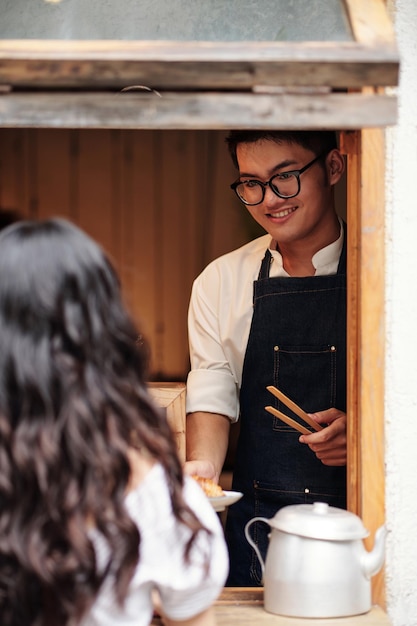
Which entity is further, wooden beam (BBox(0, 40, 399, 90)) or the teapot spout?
the teapot spout

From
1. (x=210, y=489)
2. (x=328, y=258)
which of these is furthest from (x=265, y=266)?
(x=210, y=489)

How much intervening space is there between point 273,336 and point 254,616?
1105 mm

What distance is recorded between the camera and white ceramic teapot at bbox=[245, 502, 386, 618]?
1.80 metres

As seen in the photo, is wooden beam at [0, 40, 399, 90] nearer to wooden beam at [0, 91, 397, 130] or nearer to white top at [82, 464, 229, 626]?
wooden beam at [0, 91, 397, 130]

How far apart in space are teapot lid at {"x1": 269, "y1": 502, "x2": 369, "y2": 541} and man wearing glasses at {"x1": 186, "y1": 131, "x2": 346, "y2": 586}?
0.73 meters

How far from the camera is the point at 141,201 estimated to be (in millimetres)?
5633

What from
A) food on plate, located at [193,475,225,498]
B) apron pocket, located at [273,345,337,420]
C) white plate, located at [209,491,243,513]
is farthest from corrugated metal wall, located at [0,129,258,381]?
white plate, located at [209,491,243,513]

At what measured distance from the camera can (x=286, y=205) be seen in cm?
270

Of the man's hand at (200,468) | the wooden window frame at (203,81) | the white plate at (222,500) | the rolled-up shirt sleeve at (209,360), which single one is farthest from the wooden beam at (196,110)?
the rolled-up shirt sleeve at (209,360)

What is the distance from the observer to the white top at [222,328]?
9.50 feet

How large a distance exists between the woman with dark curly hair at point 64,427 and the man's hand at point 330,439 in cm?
103

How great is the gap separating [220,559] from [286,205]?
1.42 meters

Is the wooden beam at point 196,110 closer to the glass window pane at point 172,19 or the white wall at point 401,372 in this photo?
the glass window pane at point 172,19

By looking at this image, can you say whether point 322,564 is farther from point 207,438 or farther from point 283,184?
point 283,184
